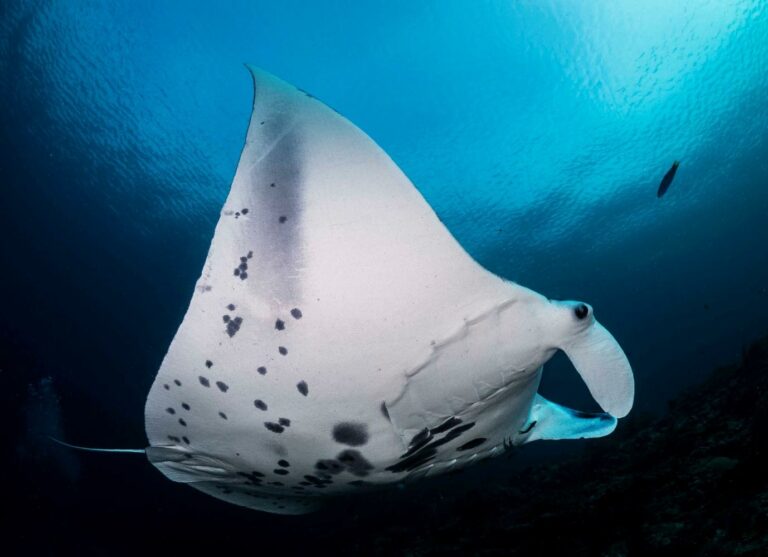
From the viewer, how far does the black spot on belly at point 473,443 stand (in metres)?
2.61

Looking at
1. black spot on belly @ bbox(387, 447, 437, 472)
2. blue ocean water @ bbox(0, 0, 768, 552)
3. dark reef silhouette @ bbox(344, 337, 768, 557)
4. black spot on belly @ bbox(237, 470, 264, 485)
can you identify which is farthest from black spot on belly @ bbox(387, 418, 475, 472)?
blue ocean water @ bbox(0, 0, 768, 552)

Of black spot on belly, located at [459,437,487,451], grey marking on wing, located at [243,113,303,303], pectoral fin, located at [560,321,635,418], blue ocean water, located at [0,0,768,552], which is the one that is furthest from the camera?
blue ocean water, located at [0,0,768,552]

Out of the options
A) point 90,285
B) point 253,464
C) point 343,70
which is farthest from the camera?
point 90,285

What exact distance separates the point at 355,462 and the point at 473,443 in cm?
76

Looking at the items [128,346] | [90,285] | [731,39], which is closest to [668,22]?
[731,39]

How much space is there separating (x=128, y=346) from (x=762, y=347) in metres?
25.5

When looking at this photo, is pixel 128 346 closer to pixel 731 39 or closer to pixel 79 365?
pixel 79 365

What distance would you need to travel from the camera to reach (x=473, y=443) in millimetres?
2645

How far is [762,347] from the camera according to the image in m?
6.53

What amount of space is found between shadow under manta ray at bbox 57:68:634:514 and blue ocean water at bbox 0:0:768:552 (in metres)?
13.4

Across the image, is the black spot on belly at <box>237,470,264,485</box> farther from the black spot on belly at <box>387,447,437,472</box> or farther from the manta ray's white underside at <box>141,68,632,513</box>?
the black spot on belly at <box>387,447,437,472</box>

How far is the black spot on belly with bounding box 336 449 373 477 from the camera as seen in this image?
234cm

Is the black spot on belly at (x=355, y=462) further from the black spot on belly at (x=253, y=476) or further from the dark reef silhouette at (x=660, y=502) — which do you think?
the dark reef silhouette at (x=660, y=502)

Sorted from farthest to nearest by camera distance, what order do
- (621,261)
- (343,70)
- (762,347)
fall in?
(621,261), (343,70), (762,347)
